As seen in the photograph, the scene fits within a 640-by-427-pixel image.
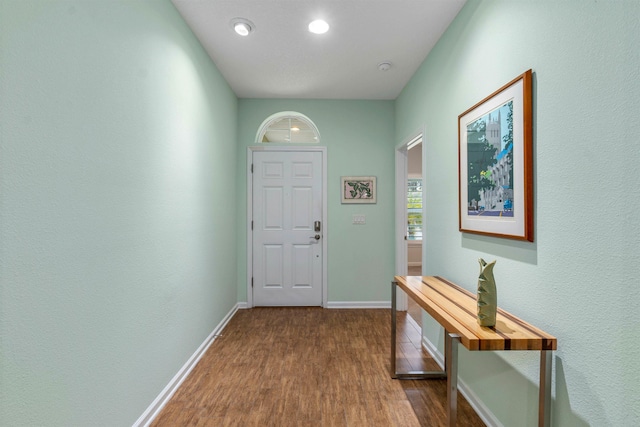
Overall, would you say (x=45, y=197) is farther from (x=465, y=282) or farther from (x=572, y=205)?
(x=465, y=282)

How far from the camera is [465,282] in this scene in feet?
6.61

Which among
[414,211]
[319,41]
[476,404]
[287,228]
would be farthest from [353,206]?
[414,211]

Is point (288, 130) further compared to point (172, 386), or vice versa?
point (288, 130)

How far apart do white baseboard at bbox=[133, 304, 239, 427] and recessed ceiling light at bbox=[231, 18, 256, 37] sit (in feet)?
8.17

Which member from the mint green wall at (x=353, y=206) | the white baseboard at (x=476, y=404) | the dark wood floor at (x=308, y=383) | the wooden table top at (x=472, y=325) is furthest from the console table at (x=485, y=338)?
the mint green wall at (x=353, y=206)

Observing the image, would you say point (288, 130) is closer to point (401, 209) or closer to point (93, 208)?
point (401, 209)

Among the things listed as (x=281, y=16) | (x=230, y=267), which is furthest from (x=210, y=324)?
(x=281, y=16)

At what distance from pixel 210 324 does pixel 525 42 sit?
301 centimetres

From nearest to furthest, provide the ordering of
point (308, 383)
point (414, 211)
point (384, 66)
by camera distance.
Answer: point (308, 383) < point (384, 66) < point (414, 211)

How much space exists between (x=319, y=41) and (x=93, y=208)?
2028mm

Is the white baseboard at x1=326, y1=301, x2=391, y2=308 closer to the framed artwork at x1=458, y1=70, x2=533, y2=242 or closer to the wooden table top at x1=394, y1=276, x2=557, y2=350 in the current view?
the wooden table top at x1=394, y1=276, x2=557, y2=350

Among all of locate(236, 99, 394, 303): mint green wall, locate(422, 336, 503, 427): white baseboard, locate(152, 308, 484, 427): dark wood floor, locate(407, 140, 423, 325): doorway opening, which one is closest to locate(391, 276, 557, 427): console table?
locate(422, 336, 503, 427): white baseboard

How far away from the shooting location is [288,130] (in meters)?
3.89

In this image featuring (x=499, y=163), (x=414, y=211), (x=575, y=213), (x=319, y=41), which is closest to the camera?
(x=575, y=213)
